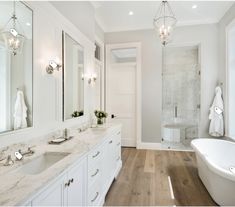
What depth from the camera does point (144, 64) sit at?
5020mm

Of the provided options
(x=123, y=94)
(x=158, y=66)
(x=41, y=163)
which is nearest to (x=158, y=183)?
(x=41, y=163)

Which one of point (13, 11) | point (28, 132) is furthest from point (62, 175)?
point (13, 11)

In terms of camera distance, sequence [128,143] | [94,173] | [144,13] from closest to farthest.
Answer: [94,173] < [144,13] < [128,143]

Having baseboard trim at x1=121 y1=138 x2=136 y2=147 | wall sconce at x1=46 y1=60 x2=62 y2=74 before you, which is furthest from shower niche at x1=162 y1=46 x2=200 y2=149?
wall sconce at x1=46 y1=60 x2=62 y2=74

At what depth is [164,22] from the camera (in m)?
3.31

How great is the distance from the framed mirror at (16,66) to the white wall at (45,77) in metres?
0.07

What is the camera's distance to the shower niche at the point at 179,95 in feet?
19.3

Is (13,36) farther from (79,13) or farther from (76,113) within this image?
(79,13)

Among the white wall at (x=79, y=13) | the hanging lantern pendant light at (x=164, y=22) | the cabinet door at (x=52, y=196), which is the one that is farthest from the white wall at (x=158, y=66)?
the cabinet door at (x=52, y=196)

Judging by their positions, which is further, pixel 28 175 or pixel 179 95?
pixel 179 95

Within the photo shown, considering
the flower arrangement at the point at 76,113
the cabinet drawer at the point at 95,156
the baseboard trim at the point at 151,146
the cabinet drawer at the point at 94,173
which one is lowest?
the baseboard trim at the point at 151,146

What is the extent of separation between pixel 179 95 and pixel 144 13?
9.67 ft

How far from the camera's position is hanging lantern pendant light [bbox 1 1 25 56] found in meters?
1.62

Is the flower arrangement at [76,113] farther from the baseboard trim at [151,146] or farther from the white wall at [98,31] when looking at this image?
the baseboard trim at [151,146]
